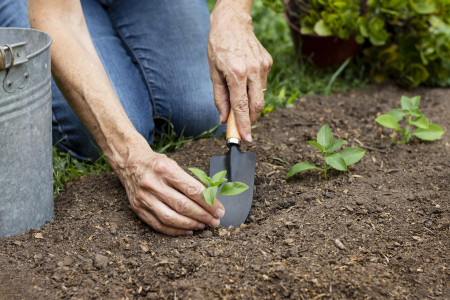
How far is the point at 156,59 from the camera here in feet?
8.36

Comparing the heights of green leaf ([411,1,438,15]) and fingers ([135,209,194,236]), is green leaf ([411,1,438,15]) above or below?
above

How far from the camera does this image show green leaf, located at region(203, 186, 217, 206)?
151cm

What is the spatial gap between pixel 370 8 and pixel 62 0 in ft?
5.57

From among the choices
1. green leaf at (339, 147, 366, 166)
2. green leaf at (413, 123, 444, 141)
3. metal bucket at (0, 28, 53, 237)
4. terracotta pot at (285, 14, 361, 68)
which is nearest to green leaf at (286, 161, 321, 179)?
green leaf at (339, 147, 366, 166)

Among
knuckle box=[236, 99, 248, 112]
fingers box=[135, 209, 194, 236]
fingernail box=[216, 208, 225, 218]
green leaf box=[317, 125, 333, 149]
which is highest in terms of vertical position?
knuckle box=[236, 99, 248, 112]

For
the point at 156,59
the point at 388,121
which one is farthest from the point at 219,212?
the point at 156,59

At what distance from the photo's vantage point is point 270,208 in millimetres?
1776

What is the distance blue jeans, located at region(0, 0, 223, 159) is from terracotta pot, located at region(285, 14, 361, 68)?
673 millimetres

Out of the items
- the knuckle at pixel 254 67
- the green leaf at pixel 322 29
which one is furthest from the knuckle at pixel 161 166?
the green leaf at pixel 322 29

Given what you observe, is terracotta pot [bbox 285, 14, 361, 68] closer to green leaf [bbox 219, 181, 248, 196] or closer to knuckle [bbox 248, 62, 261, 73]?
knuckle [bbox 248, 62, 261, 73]

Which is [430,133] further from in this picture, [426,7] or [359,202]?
[426,7]

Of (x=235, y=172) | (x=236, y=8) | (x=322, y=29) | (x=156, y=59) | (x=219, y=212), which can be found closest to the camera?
(x=219, y=212)

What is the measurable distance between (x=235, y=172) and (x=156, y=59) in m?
0.96

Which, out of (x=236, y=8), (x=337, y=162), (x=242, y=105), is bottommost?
(x=337, y=162)
